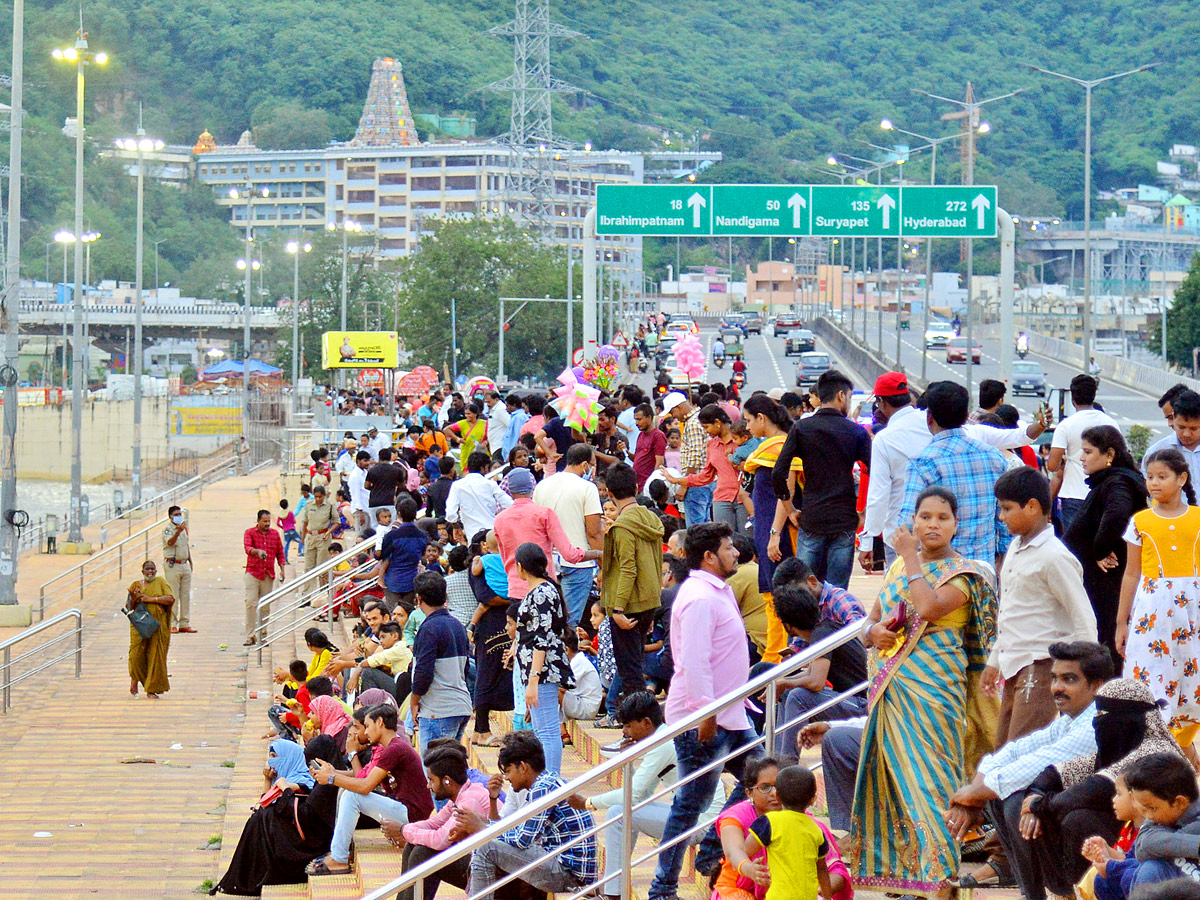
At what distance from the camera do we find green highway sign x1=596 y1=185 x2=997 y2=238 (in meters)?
27.6

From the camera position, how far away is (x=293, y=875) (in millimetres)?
10039

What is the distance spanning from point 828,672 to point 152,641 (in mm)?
12505

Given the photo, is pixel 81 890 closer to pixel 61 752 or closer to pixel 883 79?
pixel 61 752

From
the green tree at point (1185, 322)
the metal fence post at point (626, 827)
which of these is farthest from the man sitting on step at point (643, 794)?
the green tree at point (1185, 322)

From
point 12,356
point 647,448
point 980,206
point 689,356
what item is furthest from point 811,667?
point 980,206

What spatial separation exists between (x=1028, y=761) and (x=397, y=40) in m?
203

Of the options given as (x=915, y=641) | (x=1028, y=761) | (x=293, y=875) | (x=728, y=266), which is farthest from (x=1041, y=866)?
(x=728, y=266)

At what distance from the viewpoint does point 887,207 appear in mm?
29172

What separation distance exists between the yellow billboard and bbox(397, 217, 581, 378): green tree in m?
22.5

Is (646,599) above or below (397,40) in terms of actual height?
below

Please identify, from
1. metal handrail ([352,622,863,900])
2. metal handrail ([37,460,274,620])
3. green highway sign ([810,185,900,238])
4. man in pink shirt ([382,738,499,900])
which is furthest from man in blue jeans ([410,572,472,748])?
green highway sign ([810,185,900,238])

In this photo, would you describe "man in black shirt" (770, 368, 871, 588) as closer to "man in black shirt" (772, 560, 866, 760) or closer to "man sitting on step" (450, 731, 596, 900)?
"man in black shirt" (772, 560, 866, 760)

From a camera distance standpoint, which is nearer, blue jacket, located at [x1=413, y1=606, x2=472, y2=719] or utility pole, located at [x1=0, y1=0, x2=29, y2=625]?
blue jacket, located at [x1=413, y1=606, x2=472, y2=719]

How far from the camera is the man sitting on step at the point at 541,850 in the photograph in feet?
23.3
